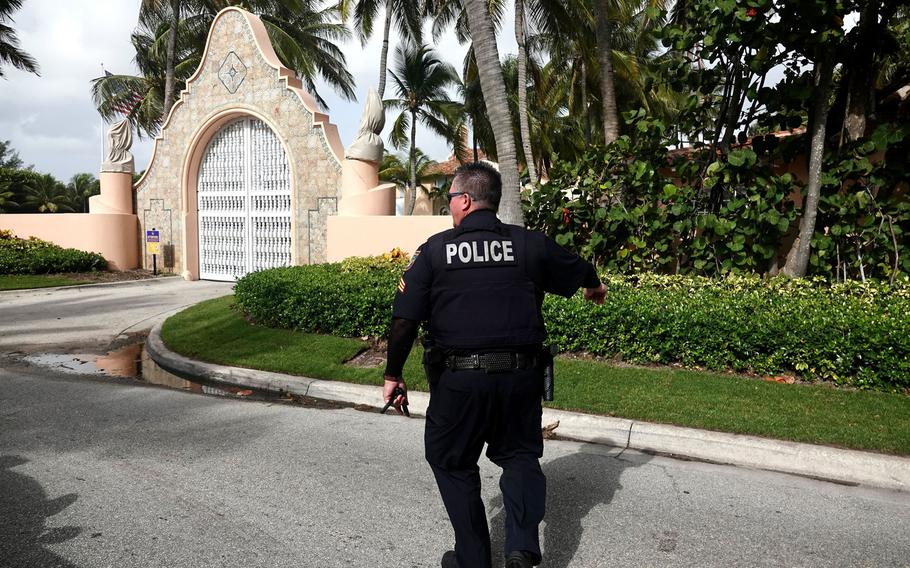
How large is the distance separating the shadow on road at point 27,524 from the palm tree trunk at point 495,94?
6.00 m

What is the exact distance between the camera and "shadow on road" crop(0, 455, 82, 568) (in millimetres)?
3131

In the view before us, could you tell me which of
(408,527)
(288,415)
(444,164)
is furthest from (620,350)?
(444,164)

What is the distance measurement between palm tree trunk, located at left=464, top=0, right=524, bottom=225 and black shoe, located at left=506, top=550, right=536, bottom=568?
6.17 meters

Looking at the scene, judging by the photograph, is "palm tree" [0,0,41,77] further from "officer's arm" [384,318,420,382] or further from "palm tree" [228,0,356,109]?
"officer's arm" [384,318,420,382]

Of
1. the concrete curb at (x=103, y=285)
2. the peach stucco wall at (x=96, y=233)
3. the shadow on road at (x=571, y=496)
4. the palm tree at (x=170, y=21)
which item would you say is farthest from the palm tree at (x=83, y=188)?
the shadow on road at (x=571, y=496)

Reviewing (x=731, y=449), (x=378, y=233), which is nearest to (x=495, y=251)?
(x=731, y=449)

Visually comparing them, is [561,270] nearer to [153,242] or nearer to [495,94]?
[495,94]

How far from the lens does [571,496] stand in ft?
13.2

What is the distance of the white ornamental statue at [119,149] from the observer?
17828mm

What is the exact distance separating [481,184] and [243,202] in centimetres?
1434

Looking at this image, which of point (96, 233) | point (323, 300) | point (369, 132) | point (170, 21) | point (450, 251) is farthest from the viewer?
point (170, 21)

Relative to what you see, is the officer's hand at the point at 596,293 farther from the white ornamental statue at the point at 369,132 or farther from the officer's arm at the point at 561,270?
the white ornamental statue at the point at 369,132

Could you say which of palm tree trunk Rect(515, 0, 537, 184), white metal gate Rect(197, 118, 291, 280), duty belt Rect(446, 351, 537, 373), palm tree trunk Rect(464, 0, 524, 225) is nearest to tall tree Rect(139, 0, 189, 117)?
white metal gate Rect(197, 118, 291, 280)

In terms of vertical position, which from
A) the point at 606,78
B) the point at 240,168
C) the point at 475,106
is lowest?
the point at 240,168
